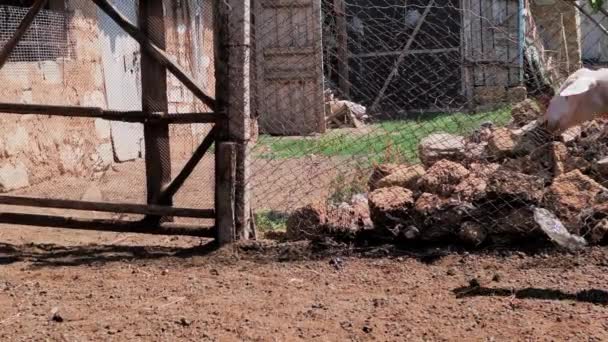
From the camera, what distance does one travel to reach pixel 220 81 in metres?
4.82

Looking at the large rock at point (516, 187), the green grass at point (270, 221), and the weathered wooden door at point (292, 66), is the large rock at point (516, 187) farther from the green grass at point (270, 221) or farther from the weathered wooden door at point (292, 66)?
the weathered wooden door at point (292, 66)

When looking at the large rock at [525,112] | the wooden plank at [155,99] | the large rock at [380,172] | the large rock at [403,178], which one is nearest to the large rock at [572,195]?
the large rock at [403,178]

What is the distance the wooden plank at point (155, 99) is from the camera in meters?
5.00

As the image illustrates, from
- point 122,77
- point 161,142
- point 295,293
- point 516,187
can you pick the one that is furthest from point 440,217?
point 122,77

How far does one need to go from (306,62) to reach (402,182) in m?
6.89

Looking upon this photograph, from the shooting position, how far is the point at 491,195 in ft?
15.2

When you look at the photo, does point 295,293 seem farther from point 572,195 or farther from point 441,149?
point 441,149

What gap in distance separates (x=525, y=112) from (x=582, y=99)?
7.30 ft

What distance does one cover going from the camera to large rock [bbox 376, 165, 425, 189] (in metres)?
5.25

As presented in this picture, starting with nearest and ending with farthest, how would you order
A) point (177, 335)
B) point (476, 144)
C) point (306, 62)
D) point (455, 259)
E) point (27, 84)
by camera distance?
point (177, 335)
point (455, 259)
point (476, 144)
point (27, 84)
point (306, 62)

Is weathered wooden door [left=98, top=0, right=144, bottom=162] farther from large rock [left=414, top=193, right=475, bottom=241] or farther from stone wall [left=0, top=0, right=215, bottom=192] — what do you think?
large rock [left=414, top=193, right=475, bottom=241]

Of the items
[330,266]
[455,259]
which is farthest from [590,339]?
[330,266]

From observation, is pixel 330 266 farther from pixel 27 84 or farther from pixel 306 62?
pixel 306 62

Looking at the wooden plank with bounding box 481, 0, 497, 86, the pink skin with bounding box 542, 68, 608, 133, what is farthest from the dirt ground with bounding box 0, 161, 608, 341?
the wooden plank with bounding box 481, 0, 497, 86
